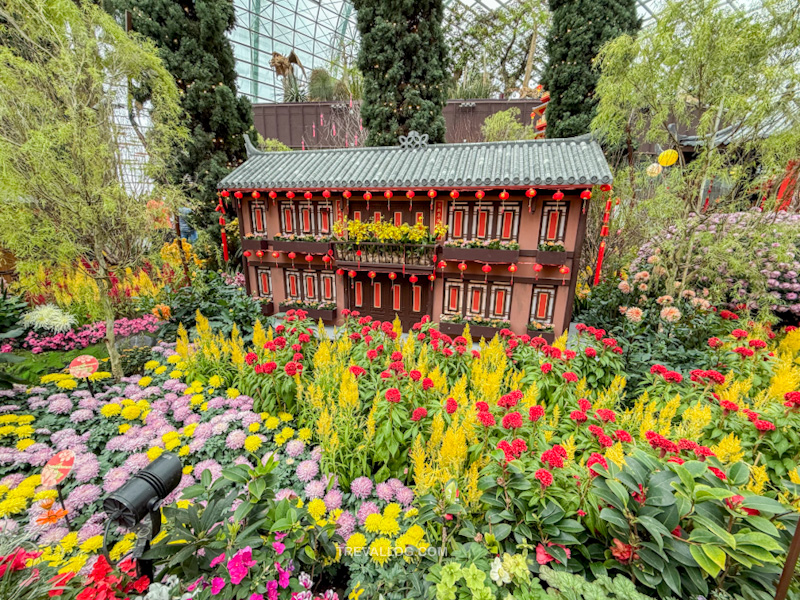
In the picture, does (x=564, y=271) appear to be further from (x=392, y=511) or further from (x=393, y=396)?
(x=392, y=511)

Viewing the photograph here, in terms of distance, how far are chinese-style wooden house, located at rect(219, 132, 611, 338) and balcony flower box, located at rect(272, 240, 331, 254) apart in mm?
23

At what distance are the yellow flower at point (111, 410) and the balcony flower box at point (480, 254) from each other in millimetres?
5391

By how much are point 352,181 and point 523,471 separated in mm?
5829

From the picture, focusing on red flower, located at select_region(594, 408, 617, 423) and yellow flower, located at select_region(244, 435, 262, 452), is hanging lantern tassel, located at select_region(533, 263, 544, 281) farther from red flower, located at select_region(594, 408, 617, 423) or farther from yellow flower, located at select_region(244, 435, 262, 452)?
yellow flower, located at select_region(244, 435, 262, 452)

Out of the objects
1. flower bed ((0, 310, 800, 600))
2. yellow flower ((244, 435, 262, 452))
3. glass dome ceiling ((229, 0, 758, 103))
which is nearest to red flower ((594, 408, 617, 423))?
flower bed ((0, 310, 800, 600))

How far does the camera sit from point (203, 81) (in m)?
8.57

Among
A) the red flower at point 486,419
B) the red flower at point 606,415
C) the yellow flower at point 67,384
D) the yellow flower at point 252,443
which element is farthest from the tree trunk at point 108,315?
the red flower at point 606,415

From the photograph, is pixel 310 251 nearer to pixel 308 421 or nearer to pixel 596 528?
pixel 308 421

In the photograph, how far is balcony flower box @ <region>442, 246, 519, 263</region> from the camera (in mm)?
6105

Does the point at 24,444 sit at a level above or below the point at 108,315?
below

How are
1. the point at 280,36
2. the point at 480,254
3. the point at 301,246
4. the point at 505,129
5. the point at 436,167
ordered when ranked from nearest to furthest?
the point at 480,254, the point at 436,167, the point at 301,246, the point at 505,129, the point at 280,36

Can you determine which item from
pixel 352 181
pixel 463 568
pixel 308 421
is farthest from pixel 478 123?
pixel 463 568

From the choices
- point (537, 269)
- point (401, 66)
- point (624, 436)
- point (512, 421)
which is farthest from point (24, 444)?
point (401, 66)

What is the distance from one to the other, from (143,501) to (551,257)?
244 inches
